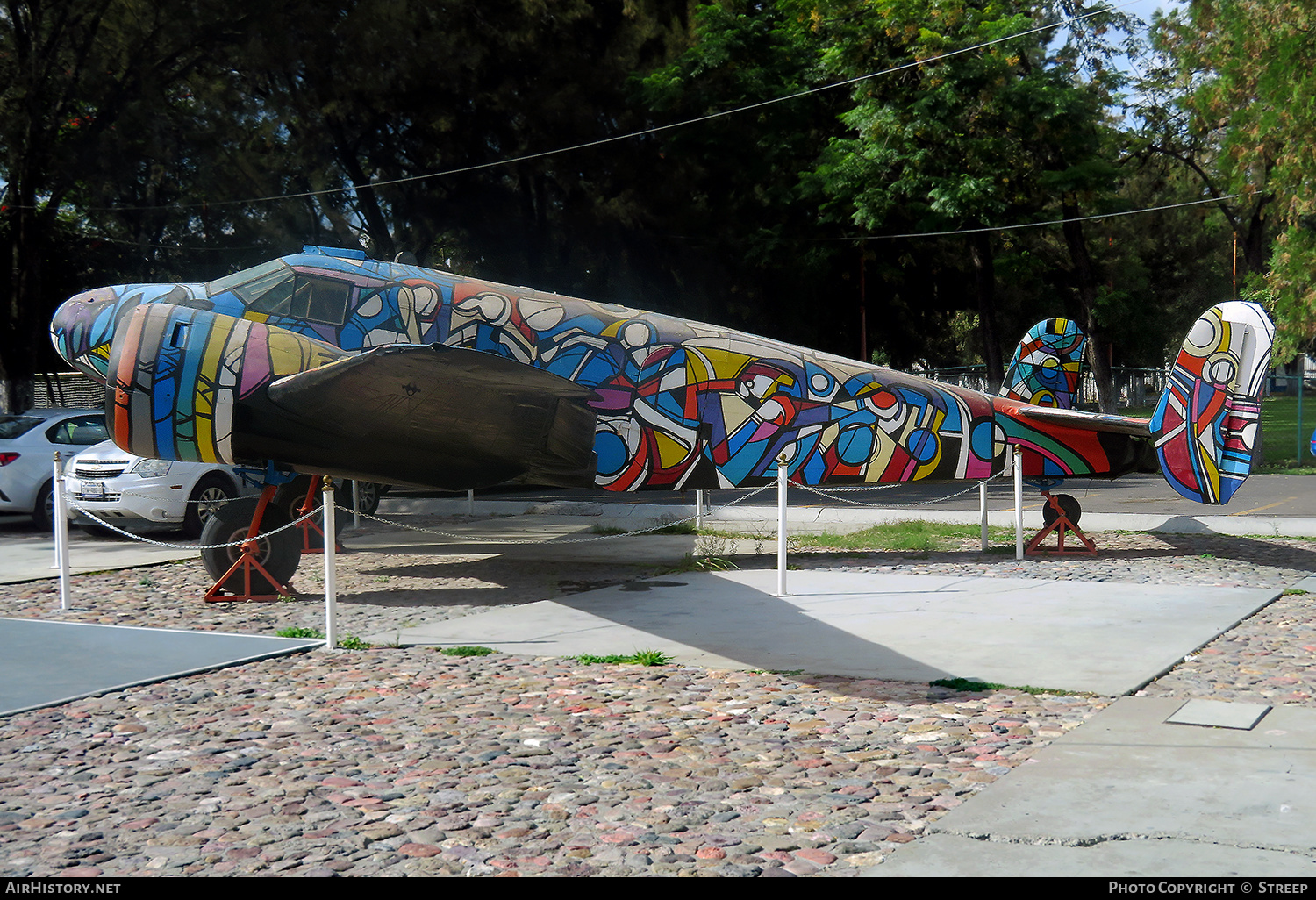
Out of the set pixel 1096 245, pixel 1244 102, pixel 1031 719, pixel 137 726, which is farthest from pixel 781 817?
pixel 1096 245

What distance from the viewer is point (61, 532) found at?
10.0 metres

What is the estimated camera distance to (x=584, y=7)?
2558cm

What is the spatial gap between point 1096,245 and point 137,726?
40.6 metres

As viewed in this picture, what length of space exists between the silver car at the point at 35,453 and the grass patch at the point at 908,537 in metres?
10.2

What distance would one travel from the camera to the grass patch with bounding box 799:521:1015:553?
13.8 meters

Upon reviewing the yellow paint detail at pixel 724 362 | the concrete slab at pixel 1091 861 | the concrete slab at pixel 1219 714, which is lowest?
the concrete slab at pixel 1091 861

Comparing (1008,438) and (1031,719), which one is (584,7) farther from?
(1031,719)

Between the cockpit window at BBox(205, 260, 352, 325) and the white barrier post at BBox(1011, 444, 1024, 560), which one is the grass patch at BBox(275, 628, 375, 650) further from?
the white barrier post at BBox(1011, 444, 1024, 560)

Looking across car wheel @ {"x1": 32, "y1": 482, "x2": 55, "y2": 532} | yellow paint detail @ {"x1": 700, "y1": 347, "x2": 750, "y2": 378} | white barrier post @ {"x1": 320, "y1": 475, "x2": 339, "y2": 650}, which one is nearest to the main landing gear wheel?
white barrier post @ {"x1": 320, "y1": 475, "x2": 339, "y2": 650}

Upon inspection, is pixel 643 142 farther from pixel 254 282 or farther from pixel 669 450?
pixel 254 282

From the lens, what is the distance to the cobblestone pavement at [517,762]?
412 cm

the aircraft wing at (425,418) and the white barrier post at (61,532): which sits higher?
the aircraft wing at (425,418)

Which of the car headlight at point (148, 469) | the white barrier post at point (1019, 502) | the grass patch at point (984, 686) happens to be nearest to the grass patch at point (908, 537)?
the white barrier post at point (1019, 502)

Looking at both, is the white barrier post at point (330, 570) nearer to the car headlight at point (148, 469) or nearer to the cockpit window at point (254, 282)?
the cockpit window at point (254, 282)
